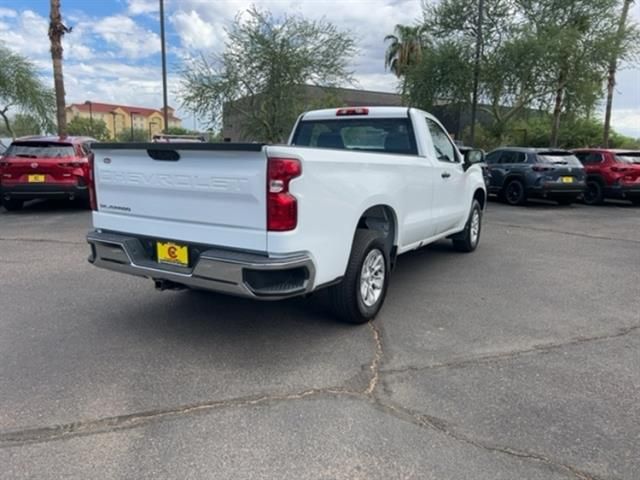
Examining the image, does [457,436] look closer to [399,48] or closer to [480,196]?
[480,196]

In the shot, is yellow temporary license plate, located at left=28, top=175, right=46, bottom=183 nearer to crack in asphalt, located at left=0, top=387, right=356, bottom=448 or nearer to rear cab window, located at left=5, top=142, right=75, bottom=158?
rear cab window, located at left=5, top=142, right=75, bottom=158

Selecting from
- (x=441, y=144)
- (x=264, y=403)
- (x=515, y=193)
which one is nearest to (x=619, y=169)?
(x=515, y=193)

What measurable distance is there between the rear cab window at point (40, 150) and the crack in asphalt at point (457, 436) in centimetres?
962

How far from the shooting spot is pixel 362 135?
5.77 m

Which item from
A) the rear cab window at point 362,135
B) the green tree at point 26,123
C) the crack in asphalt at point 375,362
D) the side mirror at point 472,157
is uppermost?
the green tree at point 26,123

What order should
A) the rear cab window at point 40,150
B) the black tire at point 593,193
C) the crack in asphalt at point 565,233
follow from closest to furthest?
1. the crack in asphalt at point 565,233
2. the rear cab window at point 40,150
3. the black tire at point 593,193

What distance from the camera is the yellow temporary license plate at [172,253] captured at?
12.3 ft

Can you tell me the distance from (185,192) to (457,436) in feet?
8.01

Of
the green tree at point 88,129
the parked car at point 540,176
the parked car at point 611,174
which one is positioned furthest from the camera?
the green tree at point 88,129

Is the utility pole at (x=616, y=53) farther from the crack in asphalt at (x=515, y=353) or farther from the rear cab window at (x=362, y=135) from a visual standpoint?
the crack in asphalt at (x=515, y=353)

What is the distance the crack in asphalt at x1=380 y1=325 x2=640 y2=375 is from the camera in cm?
368

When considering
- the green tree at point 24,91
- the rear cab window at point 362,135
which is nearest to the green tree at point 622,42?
the rear cab window at point 362,135

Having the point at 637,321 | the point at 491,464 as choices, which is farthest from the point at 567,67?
the point at 491,464

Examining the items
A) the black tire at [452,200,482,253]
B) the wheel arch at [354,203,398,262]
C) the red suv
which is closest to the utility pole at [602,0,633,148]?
the black tire at [452,200,482,253]
